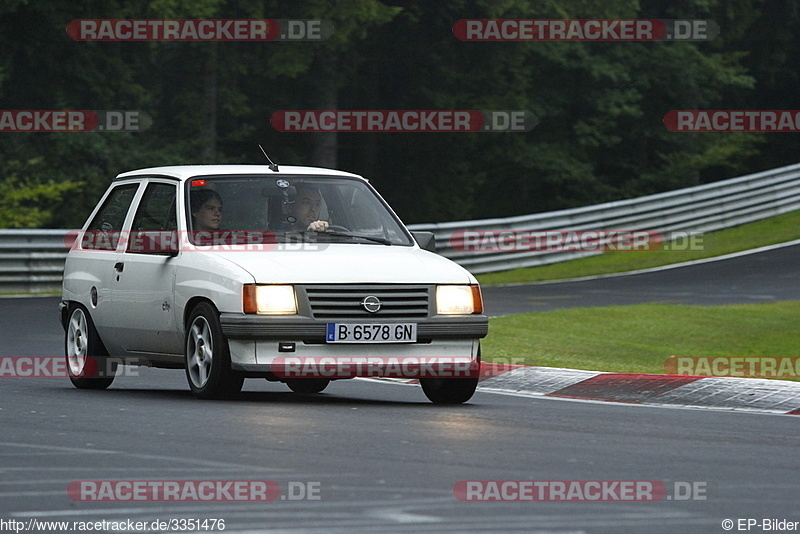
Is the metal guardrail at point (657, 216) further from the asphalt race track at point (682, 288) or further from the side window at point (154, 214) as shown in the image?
the side window at point (154, 214)

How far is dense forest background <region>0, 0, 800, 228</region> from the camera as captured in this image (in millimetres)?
39062

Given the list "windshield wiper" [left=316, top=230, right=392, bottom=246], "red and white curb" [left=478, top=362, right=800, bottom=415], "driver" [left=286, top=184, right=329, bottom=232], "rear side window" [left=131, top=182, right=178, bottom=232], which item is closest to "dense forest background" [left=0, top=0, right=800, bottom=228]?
"rear side window" [left=131, top=182, right=178, bottom=232]

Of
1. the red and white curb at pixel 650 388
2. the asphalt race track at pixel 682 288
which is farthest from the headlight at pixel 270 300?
the asphalt race track at pixel 682 288

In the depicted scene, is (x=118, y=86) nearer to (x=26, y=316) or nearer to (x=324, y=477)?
(x=26, y=316)

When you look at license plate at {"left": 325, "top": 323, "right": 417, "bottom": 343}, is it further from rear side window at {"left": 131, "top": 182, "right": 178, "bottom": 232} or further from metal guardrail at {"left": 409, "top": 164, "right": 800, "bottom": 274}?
metal guardrail at {"left": 409, "top": 164, "right": 800, "bottom": 274}

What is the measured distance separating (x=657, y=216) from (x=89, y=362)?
67.4 feet

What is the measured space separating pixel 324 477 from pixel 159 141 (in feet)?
113

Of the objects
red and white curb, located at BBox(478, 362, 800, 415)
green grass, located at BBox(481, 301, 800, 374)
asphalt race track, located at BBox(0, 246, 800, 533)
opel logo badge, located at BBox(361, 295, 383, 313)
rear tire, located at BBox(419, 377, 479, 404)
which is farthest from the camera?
green grass, located at BBox(481, 301, 800, 374)

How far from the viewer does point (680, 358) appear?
16.3m

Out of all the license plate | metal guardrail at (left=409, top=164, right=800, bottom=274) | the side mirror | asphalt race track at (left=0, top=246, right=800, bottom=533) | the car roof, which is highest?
metal guardrail at (left=409, top=164, right=800, bottom=274)

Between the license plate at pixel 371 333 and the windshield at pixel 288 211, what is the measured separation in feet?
3.40

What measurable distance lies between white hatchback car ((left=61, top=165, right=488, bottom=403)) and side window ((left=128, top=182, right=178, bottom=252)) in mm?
14

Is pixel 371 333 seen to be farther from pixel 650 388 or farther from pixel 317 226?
pixel 650 388

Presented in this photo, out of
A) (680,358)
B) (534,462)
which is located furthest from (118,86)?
(534,462)
